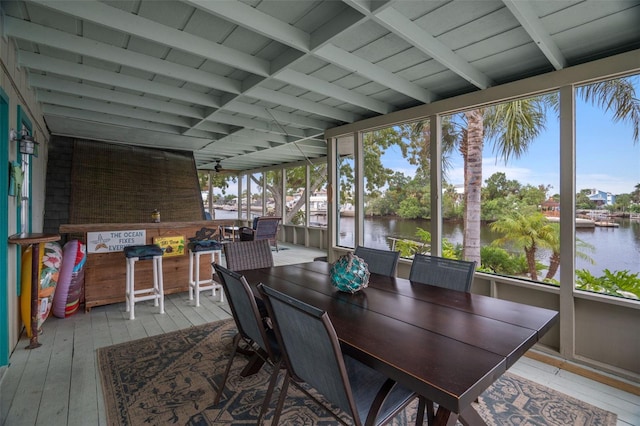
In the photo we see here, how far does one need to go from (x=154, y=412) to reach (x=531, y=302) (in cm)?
306

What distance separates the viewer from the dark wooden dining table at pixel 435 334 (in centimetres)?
107

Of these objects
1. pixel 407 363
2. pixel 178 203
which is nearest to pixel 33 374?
pixel 407 363

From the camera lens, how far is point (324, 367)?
129 centimetres

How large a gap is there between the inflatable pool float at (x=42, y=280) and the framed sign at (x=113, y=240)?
367 millimetres

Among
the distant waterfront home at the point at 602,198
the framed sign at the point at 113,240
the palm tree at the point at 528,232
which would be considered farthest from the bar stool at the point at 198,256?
the distant waterfront home at the point at 602,198

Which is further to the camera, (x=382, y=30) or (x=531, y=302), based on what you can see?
(x=531, y=302)

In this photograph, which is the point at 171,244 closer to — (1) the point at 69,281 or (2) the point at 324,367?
(1) the point at 69,281

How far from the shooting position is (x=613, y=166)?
8.08 feet

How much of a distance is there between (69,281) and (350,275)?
3.26m

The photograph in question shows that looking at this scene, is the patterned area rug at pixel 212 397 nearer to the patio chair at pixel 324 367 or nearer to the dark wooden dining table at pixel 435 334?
the patio chair at pixel 324 367

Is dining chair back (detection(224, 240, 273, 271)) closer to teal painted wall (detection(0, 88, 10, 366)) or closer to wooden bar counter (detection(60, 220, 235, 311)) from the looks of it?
teal painted wall (detection(0, 88, 10, 366))

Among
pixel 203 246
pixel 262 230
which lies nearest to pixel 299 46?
pixel 203 246

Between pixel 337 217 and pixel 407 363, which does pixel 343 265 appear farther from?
pixel 337 217

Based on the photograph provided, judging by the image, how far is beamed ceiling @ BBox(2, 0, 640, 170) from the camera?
1.97 meters
